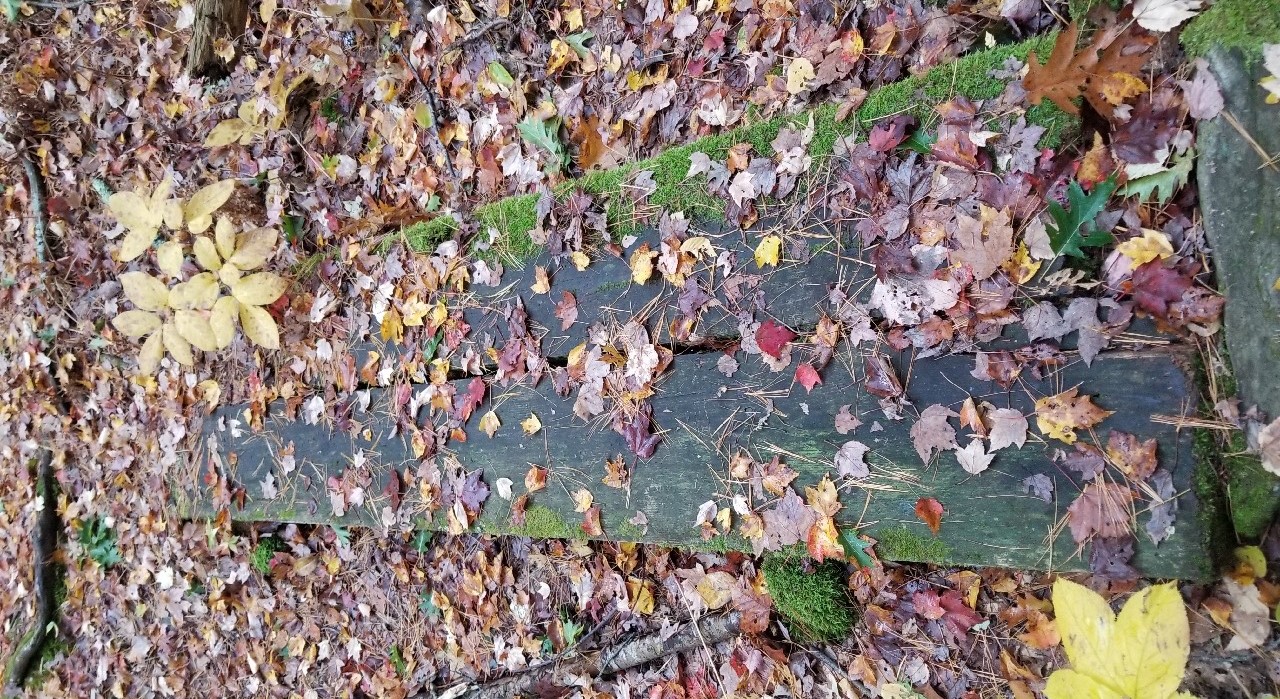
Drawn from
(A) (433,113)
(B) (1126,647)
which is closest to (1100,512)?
Answer: (B) (1126,647)

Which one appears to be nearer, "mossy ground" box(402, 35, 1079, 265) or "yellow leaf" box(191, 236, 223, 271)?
"mossy ground" box(402, 35, 1079, 265)

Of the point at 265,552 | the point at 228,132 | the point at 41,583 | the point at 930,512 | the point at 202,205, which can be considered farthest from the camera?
the point at 41,583

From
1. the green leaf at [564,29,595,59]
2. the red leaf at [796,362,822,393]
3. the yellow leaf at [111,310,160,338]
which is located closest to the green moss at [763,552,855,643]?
the red leaf at [796,362,822,393]

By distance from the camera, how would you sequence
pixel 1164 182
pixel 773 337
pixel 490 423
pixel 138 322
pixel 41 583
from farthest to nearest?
pixel 41 583, pixel 138 322, pixel 490 423, pixel 773 337, pixel 1164 182

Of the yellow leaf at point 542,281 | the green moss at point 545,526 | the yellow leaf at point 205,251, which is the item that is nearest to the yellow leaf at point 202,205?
the yellow leaf at point 205,251

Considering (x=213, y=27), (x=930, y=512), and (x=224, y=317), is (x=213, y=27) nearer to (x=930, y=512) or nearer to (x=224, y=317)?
(x=224, y=317)

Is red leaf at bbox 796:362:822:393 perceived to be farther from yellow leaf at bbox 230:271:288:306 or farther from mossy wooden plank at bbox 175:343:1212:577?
yellow leaf at bbox 230:271:288:306

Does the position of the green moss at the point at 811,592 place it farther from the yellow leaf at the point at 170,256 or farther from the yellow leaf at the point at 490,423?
the yellow leaf at the point at 170,256
